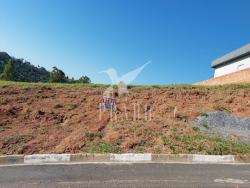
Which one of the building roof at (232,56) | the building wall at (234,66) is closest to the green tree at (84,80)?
the building roof at (232,56)

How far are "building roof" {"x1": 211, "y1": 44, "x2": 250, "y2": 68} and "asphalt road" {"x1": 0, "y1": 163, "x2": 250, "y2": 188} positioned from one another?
78.5ft

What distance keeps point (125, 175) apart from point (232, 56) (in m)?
27.9

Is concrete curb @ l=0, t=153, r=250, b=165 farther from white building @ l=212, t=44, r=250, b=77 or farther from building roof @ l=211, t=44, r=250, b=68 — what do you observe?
building roof @ l=211, t=44, r=250, b=68

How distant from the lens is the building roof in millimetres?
31408

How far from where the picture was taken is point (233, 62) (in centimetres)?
3381

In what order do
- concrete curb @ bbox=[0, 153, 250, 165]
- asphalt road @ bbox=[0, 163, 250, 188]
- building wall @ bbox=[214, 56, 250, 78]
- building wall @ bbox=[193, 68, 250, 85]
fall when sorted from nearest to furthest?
1. asphalt road @ bbox=[0, 163, 250, 188]
2. concrete curb @ bbox=[0, 153, 250, 165]
3. building wall @ bbox=[193, 68, 250, 85]
4. building wall @ bbox=[214, 56, 250, 78]

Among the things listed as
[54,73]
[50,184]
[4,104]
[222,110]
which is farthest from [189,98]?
[54,73]

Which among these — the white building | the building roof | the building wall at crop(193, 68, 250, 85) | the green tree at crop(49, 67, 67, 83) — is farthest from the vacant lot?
the green tree at crop(49, 67, 67, 83)

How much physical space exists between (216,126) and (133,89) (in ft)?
20.6

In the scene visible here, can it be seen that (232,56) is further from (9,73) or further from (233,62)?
(9,73)

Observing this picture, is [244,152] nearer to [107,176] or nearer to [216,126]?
[216,126]

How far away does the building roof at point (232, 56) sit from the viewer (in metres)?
31.4

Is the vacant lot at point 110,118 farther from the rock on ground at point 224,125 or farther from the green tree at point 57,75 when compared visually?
the green tree at point 57,75

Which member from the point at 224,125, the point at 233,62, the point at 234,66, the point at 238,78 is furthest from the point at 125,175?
the point at 233,62
